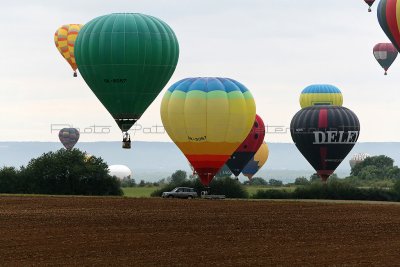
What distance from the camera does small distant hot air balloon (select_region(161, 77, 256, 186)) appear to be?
84375mm

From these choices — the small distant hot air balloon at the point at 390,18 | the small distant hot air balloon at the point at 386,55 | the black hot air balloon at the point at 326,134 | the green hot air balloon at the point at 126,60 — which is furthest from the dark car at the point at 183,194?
the small distant hot air balloon at the point at 386,55

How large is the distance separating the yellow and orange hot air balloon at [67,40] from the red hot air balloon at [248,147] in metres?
19.1

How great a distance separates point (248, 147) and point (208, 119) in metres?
28.6

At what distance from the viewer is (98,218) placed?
61062mm

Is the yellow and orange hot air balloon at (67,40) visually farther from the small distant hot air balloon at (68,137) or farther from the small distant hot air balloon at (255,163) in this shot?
the small distant hot air balloon at (68,137)

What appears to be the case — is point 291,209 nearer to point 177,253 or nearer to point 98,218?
point 98,218

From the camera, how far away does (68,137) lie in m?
163

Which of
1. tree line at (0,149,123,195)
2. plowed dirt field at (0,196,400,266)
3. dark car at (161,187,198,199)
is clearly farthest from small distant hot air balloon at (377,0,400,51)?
tree line at (0,149,123,195)

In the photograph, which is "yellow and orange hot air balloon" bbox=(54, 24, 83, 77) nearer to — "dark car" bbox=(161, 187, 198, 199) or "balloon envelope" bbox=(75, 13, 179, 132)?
"dark car" bbox=(161, 187, 198, 199)

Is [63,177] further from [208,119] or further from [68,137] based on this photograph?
[68,137]

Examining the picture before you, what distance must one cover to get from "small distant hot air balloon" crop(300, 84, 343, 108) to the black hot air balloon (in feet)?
68.7

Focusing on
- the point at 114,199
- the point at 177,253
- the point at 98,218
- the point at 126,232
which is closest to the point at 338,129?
the point at 114,199

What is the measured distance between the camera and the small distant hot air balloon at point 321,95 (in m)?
131

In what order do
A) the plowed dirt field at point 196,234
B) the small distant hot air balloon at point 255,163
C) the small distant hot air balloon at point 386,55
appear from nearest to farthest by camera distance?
the plowed dirt field at point 196,234 → the small distant hot air balloon at point 386,55 → the small distant hot air balloon at point 255,163
